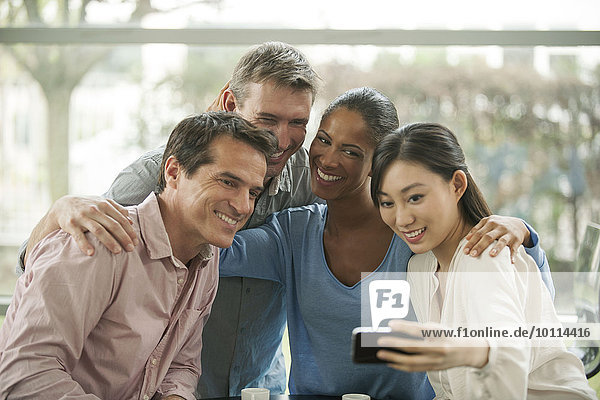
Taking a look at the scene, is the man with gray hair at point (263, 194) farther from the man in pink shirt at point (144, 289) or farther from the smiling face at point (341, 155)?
the man in pink shirt at point (144, 289)

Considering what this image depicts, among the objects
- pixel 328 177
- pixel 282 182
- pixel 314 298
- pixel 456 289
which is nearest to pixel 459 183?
pixel 456 289

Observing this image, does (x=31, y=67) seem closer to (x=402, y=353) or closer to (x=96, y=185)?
(x=96, y=185)

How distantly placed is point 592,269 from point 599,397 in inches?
15.7

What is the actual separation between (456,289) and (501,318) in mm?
127

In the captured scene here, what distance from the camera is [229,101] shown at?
184 cm

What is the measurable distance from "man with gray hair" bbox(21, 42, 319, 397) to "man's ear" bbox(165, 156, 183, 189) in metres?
0.23

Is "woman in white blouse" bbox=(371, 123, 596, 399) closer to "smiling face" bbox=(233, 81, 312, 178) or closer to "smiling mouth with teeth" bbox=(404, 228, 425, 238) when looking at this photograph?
"smiling mouth with teeth" bbox=(404, 228, 425, 238)

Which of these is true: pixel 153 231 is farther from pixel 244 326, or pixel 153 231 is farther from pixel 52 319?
pixel 244 326

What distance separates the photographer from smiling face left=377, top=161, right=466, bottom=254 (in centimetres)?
141

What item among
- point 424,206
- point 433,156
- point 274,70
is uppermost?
point 274,70

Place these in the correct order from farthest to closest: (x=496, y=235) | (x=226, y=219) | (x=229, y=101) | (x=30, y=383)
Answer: (x=229, y=101), (x=226, y=219), (x=496, y=235), (x=30, y=383)

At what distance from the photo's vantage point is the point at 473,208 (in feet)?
4.80

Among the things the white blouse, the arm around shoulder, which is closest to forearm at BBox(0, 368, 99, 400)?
the arm around shoulder

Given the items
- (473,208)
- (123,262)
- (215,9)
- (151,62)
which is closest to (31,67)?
(151,62)
